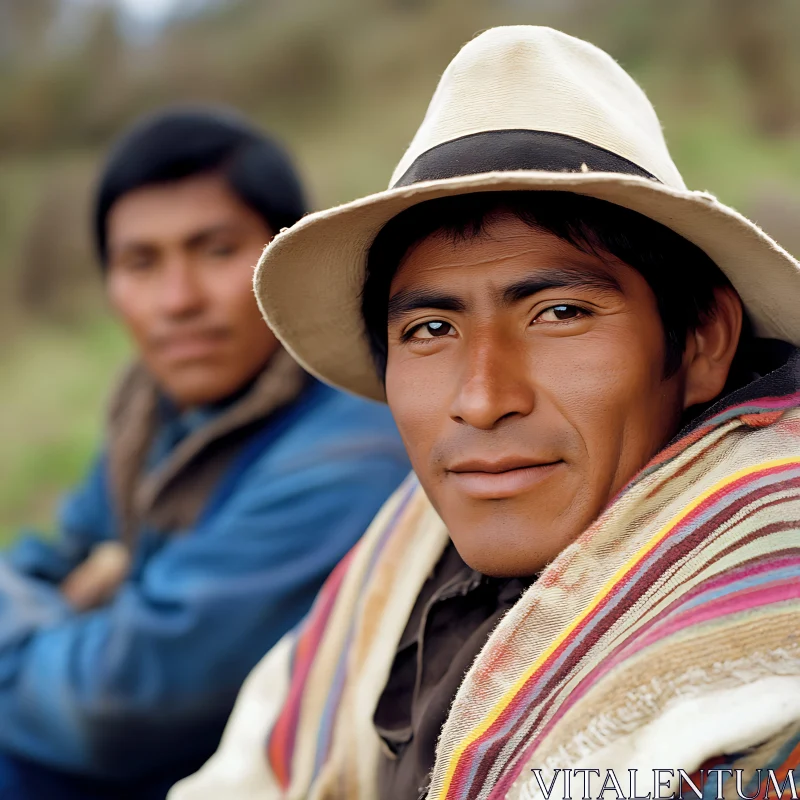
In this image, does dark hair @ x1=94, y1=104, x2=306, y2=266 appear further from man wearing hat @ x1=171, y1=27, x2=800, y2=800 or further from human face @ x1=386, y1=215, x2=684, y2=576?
human face @ x1=386, y1=215, x2=684, y2=576

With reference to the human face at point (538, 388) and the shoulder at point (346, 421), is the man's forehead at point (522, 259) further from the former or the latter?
the shoulder at point (346, 421)

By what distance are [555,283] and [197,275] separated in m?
1.83

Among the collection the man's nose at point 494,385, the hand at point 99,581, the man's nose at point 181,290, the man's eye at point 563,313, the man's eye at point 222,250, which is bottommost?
the man's nose at point 494,385

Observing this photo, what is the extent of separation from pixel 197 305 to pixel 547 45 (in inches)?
67.9

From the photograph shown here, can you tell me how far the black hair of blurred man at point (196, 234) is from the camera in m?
3.04

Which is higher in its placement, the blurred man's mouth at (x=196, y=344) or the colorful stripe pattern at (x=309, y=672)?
the blurred man's mouth at (x=196, y=344)

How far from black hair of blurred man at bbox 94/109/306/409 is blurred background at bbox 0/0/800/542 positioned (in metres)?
3.14

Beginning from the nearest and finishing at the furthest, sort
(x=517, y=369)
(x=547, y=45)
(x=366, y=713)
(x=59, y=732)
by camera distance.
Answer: (x=517, y=369) → (x=547, y=45) → (x=366, y=713) → (x=59, y=732)

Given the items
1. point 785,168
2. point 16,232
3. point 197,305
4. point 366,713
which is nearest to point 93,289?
point 16,232

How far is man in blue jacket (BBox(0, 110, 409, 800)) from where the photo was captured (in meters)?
2.68

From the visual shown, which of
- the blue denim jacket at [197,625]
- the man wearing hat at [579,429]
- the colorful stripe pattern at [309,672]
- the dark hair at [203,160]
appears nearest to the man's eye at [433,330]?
the man wearing hat at [579,429]

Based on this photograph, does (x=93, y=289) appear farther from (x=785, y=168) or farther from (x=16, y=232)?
(x=785, y=168)

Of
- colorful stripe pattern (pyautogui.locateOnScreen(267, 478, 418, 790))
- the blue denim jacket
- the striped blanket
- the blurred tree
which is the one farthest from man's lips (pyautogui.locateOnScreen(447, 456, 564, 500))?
the blurred tree

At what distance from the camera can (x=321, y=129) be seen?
38.5 feet
